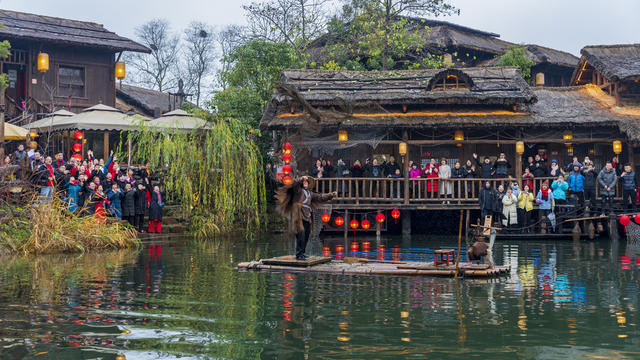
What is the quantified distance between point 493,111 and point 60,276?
54.9 feet

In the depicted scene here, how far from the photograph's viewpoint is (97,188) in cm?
2111

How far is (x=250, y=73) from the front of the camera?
3111 centimetres

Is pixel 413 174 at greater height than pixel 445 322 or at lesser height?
greater

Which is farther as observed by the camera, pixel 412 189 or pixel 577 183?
pixel 412 189

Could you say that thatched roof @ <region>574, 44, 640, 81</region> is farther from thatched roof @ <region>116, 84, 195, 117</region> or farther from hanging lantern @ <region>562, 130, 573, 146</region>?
thatched roof @ <region>116, 84, 195, 117</region>

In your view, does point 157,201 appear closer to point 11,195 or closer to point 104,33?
point 11,195

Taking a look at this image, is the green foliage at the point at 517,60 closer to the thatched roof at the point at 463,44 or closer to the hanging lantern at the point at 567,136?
the thatched roof at the point at 463,44

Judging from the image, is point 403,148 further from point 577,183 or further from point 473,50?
point 473,50

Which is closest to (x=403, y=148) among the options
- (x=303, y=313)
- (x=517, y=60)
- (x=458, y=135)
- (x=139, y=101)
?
(x=458, y=135)

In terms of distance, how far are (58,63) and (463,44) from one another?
18827mm

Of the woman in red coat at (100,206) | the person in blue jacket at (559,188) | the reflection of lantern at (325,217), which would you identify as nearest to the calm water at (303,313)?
the woman in red coat at (100,206)

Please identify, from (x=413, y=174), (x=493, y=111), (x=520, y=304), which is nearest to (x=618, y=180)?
(x=493, y=111)

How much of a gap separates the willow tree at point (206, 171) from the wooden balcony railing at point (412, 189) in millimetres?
2600

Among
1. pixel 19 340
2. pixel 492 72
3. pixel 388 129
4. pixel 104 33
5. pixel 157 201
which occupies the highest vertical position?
pixel 104 33
